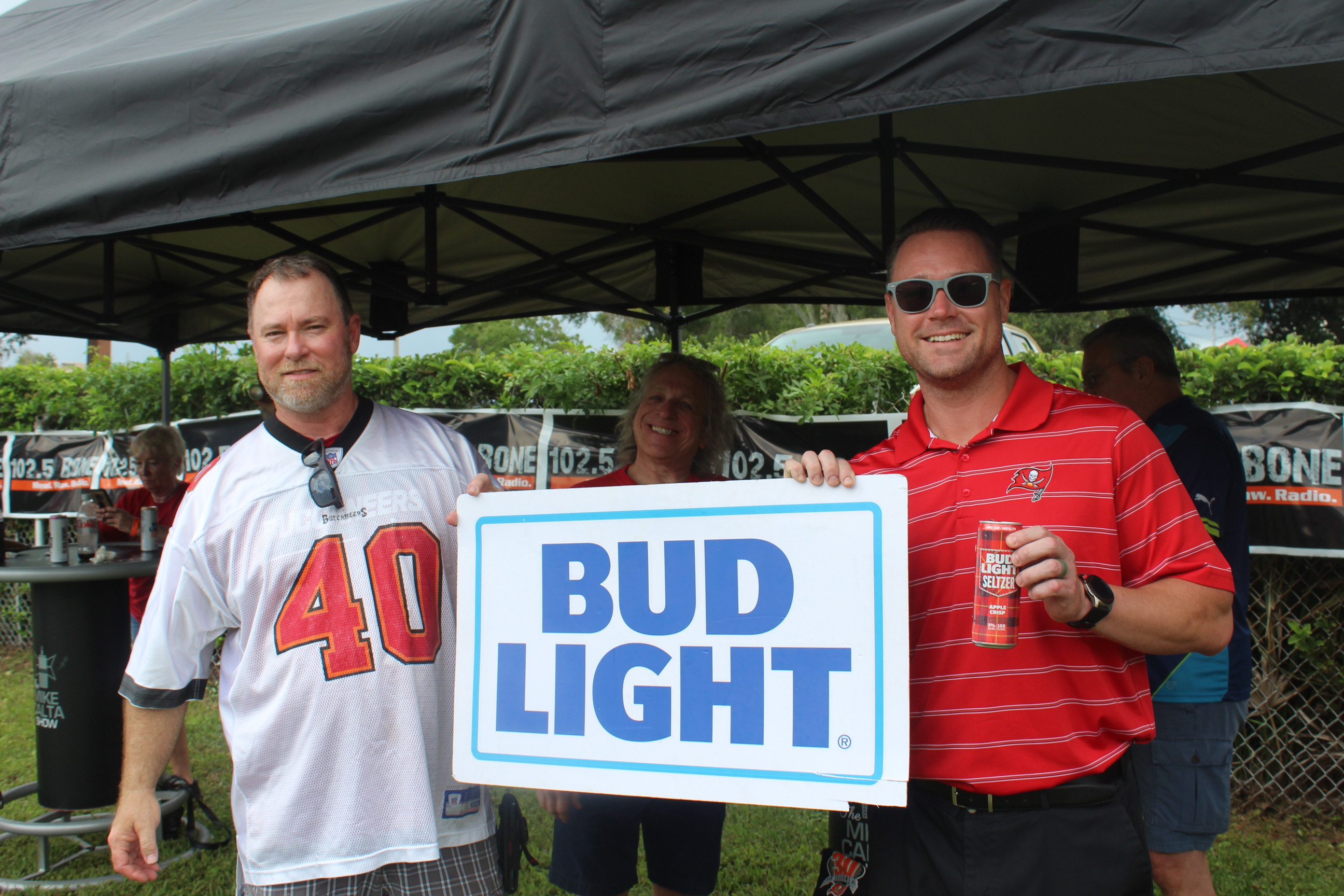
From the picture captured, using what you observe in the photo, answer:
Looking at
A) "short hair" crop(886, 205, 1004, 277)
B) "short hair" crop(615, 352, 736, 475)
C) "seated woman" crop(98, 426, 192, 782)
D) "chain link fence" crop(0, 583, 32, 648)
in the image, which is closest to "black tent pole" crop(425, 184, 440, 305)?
"short hair" crop(615, 352, 736, 475)

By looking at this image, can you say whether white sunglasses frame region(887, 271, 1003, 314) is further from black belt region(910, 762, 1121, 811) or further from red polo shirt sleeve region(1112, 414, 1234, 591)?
black belt region(910, 762, 1121, 811)

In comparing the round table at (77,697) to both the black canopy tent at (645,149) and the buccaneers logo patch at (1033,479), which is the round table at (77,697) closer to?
the black canopy tent at (645,149)

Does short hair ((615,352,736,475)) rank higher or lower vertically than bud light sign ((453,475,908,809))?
higher

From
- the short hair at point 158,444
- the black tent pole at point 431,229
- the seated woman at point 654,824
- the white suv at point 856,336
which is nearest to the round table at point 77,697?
the short hair at point 158,444

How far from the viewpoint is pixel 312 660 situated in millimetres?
1815

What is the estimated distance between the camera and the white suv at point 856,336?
6.67m

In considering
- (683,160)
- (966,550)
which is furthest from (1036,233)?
(966,550)

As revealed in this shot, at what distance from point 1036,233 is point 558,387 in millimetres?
2861

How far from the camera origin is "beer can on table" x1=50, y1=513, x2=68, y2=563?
3426 mm

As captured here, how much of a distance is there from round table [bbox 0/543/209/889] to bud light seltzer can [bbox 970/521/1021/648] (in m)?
3.50

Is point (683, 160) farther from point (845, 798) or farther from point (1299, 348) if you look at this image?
point (1299, 348)

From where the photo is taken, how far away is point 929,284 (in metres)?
1.69

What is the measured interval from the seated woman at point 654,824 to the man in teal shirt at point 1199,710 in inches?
54.9

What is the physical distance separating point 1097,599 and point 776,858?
299 centimetres
